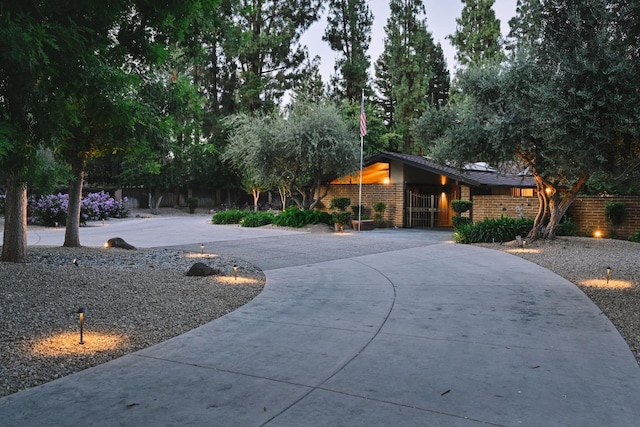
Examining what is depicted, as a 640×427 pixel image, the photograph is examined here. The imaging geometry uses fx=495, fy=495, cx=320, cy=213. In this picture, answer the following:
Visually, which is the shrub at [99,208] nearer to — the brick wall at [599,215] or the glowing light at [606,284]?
the brick wall at [599,215]

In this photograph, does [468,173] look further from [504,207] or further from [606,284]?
[606,284]

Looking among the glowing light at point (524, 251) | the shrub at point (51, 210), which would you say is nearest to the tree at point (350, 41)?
the shrub at point (51, 210)

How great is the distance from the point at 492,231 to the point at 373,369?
526 inches

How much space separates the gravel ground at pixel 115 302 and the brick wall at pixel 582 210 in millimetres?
6214

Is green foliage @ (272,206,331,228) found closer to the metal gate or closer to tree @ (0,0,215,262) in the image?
the metal gate

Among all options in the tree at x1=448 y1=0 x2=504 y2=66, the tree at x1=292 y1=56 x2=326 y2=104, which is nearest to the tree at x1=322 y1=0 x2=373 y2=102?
the tree at x1=292 y1=56 x2=326 y2=104

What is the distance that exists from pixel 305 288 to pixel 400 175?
17534 millimetres

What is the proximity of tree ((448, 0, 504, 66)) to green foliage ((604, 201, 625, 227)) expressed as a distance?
70.1 feet

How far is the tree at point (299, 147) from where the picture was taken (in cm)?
2184

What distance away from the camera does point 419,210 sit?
25406 millimetres

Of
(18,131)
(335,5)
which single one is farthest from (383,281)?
(335,5)

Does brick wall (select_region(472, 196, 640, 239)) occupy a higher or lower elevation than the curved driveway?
higher

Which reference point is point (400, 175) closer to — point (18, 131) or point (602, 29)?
point (602, 29)

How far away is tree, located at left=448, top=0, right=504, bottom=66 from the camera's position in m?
36.1
